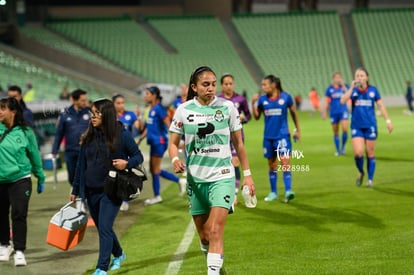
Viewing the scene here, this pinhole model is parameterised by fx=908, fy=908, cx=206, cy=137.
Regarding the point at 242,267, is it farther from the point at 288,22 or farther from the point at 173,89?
the point at 288,22

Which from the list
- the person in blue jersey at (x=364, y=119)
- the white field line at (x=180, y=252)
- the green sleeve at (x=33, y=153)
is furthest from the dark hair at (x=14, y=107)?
the person in blue jersey at (x=364, y=119)

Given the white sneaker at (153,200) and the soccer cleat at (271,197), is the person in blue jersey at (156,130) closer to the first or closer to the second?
the white sneaker at (153,200)

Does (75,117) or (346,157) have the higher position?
(75,117)

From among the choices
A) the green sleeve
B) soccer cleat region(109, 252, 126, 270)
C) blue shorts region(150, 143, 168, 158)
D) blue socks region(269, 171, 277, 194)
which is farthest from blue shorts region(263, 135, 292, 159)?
soccer cleat region(109, 252, 126, 270)

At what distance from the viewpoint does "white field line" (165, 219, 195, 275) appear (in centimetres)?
1017

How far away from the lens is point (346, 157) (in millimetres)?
24344

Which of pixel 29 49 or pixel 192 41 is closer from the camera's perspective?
pixel 29 49

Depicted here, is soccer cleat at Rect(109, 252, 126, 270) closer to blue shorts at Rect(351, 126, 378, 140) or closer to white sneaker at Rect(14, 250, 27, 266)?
white sneaker at Rect(14, 250, 27, 266)

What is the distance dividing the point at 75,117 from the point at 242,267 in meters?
6.02

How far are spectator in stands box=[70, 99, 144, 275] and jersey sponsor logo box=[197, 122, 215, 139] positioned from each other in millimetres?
1323

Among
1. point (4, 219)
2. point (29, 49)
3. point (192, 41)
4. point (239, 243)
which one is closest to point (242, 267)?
point (239, 243)

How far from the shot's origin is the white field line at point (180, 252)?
33.4 ft

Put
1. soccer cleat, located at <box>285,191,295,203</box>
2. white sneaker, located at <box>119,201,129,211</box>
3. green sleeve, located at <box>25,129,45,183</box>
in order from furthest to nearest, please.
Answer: white sneaker, located at <box>119,201,129,211</box>, soccer cleat, located at <box>285,191,295,203</box>, green sleeve, located at <box>25,129,45,183</box>

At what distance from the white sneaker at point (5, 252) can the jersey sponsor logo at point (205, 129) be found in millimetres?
3852
